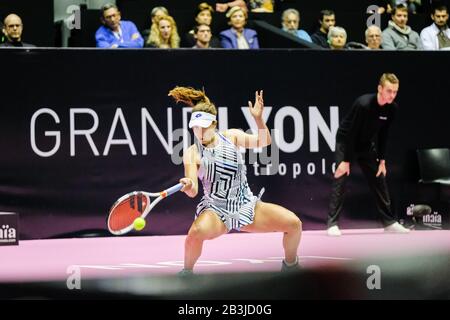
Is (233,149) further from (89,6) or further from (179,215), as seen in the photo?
(89,6)

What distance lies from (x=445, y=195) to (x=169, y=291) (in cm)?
337

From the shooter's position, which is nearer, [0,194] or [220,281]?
[220,281]

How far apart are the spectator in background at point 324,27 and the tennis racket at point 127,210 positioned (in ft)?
14.4

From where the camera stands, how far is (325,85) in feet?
28.9

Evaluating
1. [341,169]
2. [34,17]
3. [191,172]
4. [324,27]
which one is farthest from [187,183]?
[324,27]

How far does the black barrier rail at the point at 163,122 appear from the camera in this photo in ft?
27.5

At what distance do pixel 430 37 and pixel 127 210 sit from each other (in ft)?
17.5

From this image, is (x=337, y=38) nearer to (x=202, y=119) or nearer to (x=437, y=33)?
(x=437, y=33)

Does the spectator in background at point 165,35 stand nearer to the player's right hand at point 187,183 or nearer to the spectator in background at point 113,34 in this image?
the spectator in background at point 113,34

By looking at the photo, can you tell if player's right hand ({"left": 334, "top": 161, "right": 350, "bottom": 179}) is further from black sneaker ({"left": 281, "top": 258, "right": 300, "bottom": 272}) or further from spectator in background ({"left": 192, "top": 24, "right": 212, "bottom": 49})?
black sneaker ({"left": 281, "top": 258, "right": 300, "bottom": 272})

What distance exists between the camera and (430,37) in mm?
10203

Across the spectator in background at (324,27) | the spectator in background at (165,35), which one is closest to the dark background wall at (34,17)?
the spectator in background at (165,35)

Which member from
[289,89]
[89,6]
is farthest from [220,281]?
[89,6]

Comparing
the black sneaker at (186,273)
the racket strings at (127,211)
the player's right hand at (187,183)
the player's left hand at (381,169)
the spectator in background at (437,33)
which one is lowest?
the black sneaker at (186,273)
